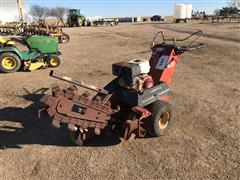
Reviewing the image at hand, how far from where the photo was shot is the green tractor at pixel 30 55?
10648 mm

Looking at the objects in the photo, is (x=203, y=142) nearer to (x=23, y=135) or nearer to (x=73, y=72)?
(x=23, y=135)

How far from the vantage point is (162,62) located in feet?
19.3

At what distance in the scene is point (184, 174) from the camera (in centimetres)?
417

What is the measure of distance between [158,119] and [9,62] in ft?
24.8

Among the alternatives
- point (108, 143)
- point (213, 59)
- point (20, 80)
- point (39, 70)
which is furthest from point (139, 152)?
point (213, 59)

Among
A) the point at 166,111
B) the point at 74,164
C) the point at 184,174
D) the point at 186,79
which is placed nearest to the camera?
the point at 184,174

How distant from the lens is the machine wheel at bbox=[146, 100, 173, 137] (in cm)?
498

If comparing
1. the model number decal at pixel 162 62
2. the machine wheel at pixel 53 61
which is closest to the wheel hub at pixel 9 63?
the machine wheel at pixel 53 61

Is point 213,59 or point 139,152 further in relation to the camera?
point 213,59

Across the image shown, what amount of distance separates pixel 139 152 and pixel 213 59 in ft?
28.1

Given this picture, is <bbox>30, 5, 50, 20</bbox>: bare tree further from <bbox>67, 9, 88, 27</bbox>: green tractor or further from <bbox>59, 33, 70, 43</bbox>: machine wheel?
<bbox>59, 33, 70, 43</bbox>: machine wheel

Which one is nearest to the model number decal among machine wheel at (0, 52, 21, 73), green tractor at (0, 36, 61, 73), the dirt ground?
the dirt ground

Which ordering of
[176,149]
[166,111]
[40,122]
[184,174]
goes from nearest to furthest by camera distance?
[184,174] < [176,149] < [166,111] < [40,122]

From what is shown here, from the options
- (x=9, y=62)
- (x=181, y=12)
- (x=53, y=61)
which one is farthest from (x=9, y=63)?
(x=181, y=12)
